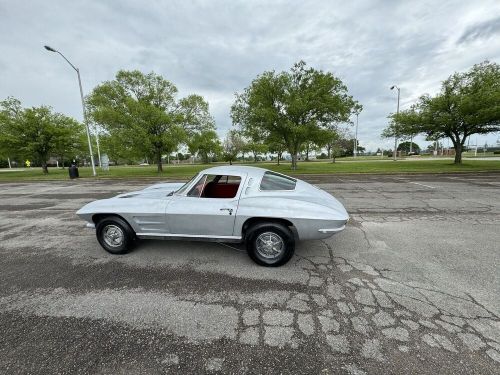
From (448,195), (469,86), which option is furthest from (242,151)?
(448,195)

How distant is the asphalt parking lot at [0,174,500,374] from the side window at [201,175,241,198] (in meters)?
1.00

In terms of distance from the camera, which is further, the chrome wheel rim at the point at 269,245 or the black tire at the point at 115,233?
the black tire at the point at 115,233

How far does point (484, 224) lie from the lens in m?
5.24

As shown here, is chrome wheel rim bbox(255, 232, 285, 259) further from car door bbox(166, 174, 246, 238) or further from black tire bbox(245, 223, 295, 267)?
car door bbox(166, 174, 246, 238)

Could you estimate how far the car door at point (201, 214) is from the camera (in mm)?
3496

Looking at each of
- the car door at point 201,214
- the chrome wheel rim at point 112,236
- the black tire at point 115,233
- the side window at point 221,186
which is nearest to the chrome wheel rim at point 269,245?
the car door at point 201,214

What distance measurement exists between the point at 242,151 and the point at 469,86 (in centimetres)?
4376

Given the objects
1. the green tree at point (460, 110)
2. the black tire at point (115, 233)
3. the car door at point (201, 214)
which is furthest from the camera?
the green tree at point (460, 110)

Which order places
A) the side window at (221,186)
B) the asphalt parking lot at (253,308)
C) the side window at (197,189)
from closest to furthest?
the asphalt parking lot at (253,308)
the side window at (197,189)
the side window at (221,186)

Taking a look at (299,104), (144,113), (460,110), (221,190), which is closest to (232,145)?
(144,113)

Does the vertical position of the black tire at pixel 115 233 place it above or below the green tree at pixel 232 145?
below

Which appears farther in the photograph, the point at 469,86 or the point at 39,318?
the point at 469,86

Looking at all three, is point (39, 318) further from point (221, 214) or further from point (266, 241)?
point (266, 241)

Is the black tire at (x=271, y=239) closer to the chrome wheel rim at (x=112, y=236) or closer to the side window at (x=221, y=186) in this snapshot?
the side window at (x=221, y=186)
